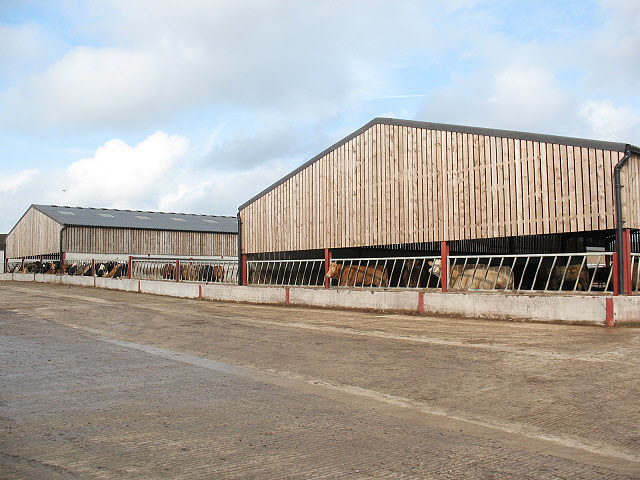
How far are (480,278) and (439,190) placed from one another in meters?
3.49

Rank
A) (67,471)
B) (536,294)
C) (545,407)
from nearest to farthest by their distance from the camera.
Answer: (67,471) → (545,407) → (536,294)

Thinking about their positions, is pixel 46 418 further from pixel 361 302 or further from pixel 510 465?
pixel 361 302

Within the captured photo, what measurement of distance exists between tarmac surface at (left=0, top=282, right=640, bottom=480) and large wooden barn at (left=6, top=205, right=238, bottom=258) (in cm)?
3986

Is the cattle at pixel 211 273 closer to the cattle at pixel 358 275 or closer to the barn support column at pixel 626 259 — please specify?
the cattle at pixel 358 275

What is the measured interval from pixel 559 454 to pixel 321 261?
19524 mm

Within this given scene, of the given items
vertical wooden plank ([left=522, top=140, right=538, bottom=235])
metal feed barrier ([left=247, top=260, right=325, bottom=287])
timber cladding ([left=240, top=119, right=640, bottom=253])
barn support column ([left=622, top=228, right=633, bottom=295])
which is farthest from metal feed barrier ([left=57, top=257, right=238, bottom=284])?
barn support column ([left=622, top=228, right=633, bottom=295])

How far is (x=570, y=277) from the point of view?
1617 cm

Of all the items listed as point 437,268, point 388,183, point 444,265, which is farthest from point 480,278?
point 388,183

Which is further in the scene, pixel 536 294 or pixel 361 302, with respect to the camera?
pixel 361 302

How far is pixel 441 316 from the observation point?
56.0 feet

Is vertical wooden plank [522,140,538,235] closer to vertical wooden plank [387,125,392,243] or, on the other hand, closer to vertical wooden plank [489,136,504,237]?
vertical wooden plank [489,136,504,237]

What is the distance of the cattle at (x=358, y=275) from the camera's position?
71.3ft

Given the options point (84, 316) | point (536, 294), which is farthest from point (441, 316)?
point (84, 316)

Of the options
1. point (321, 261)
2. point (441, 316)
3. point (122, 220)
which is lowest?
point (441, 316)
